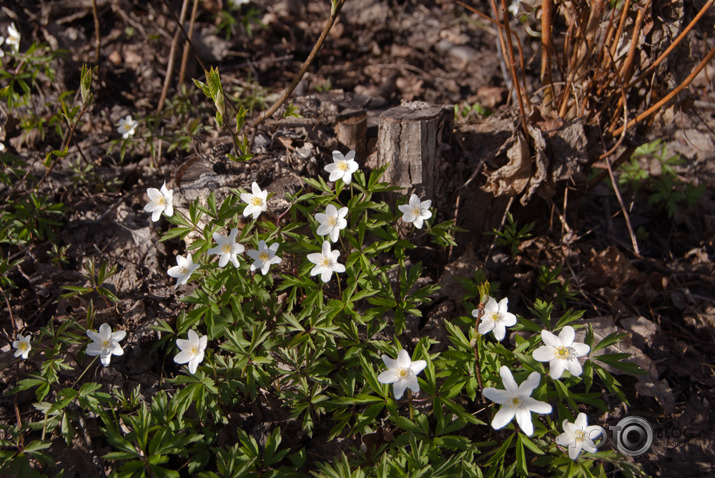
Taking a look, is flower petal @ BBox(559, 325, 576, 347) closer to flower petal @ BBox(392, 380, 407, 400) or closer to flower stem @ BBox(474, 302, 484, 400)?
flower stem @ BBox(474, 302, 484, 400)

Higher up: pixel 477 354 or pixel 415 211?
pixel 415 211

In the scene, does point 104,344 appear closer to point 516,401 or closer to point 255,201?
point 255,201

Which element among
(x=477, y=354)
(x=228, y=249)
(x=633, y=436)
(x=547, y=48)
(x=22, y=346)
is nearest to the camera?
(x=477, y=354)

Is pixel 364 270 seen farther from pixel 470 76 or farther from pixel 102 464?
pixel 470 76

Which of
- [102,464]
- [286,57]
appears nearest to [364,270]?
[102,464]

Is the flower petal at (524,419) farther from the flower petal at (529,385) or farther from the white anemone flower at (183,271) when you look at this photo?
the white anemone flower at (183,271)

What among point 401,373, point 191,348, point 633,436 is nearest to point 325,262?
point 401,373
